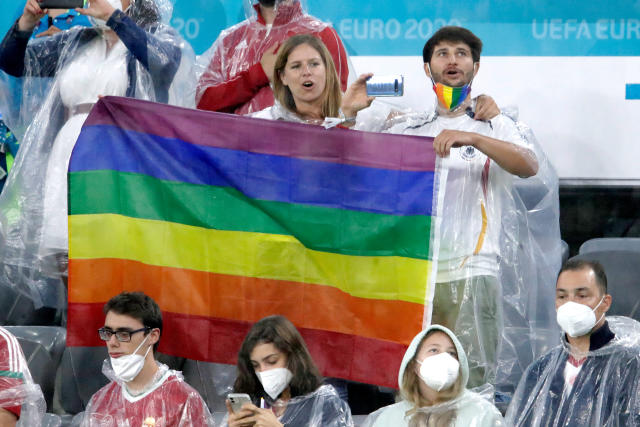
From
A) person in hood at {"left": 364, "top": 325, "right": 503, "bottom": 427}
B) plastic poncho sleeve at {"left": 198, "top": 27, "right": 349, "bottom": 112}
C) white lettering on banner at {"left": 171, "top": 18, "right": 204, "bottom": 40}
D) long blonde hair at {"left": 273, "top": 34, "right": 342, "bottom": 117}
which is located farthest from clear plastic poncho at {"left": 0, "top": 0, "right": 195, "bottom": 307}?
person in hood at {"left": 364, "top": 325, "right": 503, "bottom": 427}

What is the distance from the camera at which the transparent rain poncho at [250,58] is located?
17.4 feet

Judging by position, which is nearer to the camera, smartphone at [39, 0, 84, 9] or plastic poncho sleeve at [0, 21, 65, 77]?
smartphone at [39, 0, 84, 9]

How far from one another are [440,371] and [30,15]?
105 inches

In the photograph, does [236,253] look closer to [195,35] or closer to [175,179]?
[175,179]

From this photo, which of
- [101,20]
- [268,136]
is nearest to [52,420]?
[268,136]

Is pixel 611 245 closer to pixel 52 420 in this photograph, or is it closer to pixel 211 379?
pixel 211 379

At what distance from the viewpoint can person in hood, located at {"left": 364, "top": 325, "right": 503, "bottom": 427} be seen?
384 cm

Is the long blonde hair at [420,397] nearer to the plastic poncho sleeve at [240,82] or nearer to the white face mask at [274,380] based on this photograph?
the white face mask at [274,380]

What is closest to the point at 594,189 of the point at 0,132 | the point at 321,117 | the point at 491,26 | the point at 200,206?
the point at 491,26

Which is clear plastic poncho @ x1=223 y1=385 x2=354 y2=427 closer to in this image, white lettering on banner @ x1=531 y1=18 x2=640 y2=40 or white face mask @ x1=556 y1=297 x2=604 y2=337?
white face mask @ x1=556 y1=297 x2=604 y2=337

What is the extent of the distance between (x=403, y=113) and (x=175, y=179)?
1078 mm

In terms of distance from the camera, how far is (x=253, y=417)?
12.7 feet

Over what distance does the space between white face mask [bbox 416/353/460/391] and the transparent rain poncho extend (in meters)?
1.83

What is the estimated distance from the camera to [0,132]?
19.9ft
